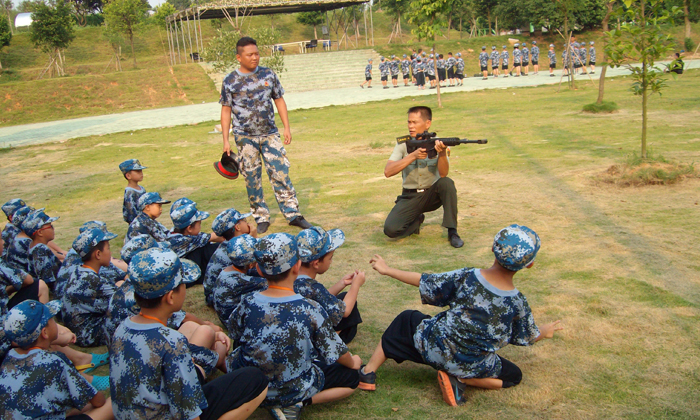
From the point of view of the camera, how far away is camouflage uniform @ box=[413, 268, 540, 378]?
2.88 m

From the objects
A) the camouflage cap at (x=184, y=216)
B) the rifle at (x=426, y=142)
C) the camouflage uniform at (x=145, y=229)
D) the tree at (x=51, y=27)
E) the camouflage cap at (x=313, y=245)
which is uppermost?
Result: the tree at (x=51, y=27)

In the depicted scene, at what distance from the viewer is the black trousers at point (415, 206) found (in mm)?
5668

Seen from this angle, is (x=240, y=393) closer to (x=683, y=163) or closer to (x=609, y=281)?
(x=609, y=281)

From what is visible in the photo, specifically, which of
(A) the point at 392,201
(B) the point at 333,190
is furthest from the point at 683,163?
(B) the point at 333,190

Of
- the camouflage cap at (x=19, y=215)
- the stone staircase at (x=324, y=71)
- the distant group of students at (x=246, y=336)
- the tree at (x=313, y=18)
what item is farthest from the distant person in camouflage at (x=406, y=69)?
the distant group of students at (x=246, y=336)

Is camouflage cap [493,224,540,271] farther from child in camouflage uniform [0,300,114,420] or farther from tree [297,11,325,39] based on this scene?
tree [297,11,325,39]

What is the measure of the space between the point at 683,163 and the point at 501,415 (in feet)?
21.2

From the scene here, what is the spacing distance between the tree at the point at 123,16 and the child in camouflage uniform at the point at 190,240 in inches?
1499

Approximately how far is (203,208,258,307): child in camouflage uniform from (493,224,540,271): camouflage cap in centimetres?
228

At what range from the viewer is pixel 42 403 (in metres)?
2.49

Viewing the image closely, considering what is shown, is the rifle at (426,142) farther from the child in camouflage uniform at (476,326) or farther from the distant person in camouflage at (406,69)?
the distant person in camouflage at (406,69)

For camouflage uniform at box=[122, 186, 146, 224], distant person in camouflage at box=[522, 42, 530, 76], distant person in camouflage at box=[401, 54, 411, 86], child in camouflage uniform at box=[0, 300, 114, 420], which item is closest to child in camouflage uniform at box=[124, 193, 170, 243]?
camouflage uniform at box=[122, 186, 146, 224]

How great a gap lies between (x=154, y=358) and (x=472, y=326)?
63.5 inches

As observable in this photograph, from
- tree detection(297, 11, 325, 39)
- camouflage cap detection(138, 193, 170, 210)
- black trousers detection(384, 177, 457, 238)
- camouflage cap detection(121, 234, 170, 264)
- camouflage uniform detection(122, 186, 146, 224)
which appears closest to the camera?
camouflage cap detection(121, 234, 170, 264)
